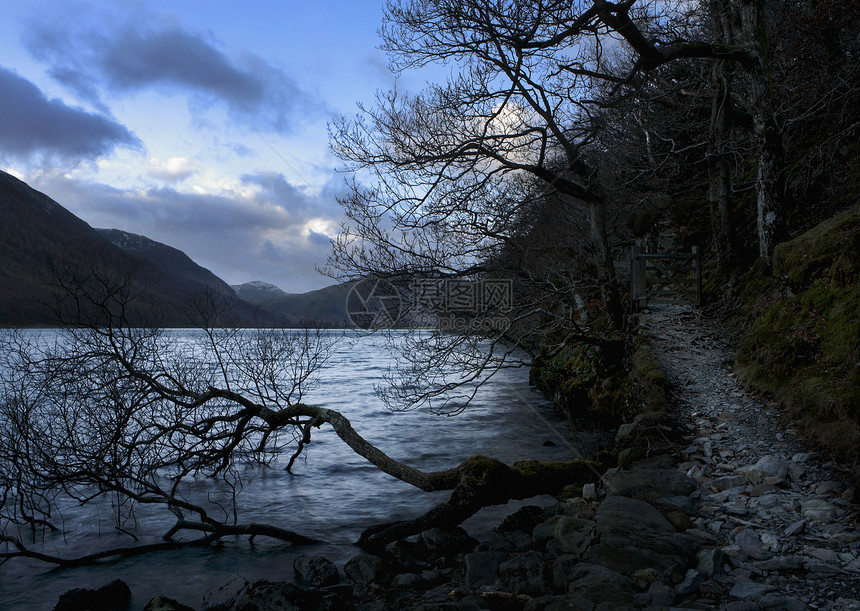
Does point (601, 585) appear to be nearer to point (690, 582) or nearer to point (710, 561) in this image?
point (690, 582)

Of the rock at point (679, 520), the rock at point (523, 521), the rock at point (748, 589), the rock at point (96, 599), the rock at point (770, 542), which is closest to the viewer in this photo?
the rock at point (748, 589)

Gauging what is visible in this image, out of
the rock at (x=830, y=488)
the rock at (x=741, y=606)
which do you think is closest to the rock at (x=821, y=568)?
the rock at (x=741, y=606)

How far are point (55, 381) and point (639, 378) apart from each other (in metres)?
11.1

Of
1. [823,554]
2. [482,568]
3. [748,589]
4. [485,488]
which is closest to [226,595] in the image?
[482,568]

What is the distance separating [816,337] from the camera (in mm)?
7355

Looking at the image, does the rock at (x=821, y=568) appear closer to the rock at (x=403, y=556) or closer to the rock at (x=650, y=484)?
the rock at (x=650, y=484)

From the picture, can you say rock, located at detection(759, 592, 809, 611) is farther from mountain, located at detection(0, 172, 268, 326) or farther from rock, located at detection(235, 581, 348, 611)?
mountain, located at detection(0, 172, 268, 326)

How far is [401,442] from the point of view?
16016 mm

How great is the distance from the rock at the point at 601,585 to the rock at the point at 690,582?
1.34ft

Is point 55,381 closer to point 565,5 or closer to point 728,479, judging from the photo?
point 728,479

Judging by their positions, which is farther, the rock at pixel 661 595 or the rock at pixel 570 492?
the rock at pixel 570 492

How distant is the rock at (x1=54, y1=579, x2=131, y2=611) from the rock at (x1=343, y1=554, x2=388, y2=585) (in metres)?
2.97

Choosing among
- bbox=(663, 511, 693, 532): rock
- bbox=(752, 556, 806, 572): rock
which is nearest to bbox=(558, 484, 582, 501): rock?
bbox=(663, 511, 693, 532): rock

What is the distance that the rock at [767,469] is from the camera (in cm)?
573
